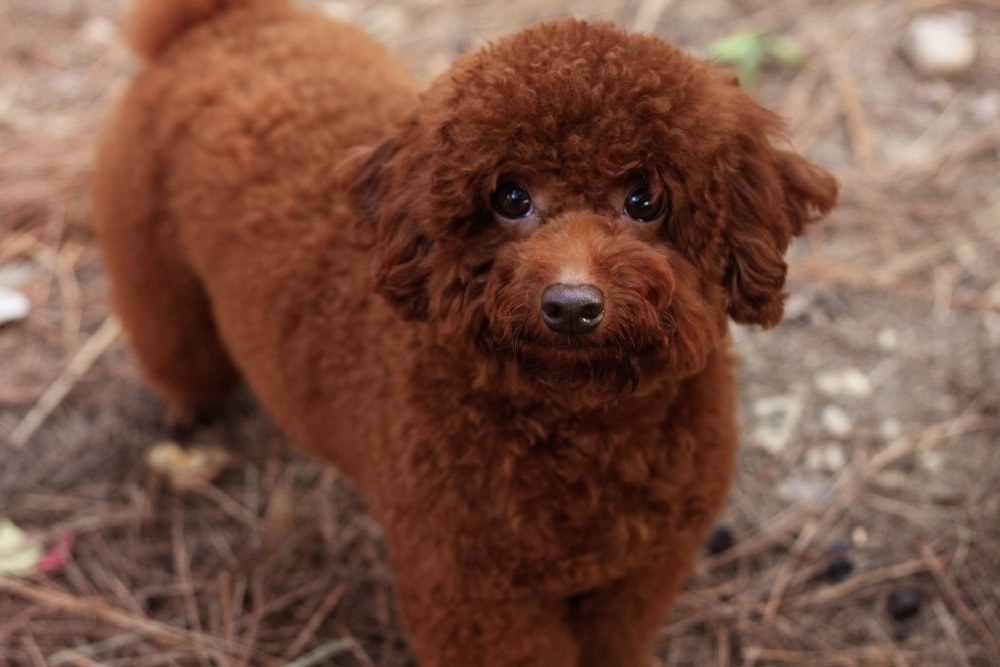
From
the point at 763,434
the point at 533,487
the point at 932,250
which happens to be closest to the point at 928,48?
the point at 932,250

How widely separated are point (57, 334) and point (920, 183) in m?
3.22

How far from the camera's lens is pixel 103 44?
15.8 ft

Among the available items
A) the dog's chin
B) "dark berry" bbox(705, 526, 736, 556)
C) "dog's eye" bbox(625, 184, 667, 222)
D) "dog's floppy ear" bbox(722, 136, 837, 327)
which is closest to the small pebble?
"dark berry" bbox(705, 526, 736, 556)

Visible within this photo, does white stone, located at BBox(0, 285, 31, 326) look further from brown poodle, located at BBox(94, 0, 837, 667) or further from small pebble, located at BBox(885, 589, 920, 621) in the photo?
small pebble, located at BBox(885, 589, 920, 621)

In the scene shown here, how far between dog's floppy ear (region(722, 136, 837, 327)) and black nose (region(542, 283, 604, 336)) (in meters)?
0.35

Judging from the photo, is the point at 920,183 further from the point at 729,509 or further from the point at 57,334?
the point at 57,334

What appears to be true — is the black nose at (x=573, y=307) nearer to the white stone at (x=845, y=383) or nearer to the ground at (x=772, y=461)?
the ground at (x=772, y=461)

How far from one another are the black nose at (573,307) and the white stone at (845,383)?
1.94 m

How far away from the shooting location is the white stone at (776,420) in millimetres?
3213

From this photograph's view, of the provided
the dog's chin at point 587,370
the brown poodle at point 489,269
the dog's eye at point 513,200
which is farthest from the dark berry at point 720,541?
the dog's eye at point 513,200

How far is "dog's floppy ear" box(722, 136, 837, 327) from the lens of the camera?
182cm

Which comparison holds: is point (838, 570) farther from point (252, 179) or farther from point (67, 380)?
point (67, 380)

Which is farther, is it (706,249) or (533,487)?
(533,487)

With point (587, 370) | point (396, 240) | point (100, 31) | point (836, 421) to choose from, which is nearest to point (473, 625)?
point (587, 370)
